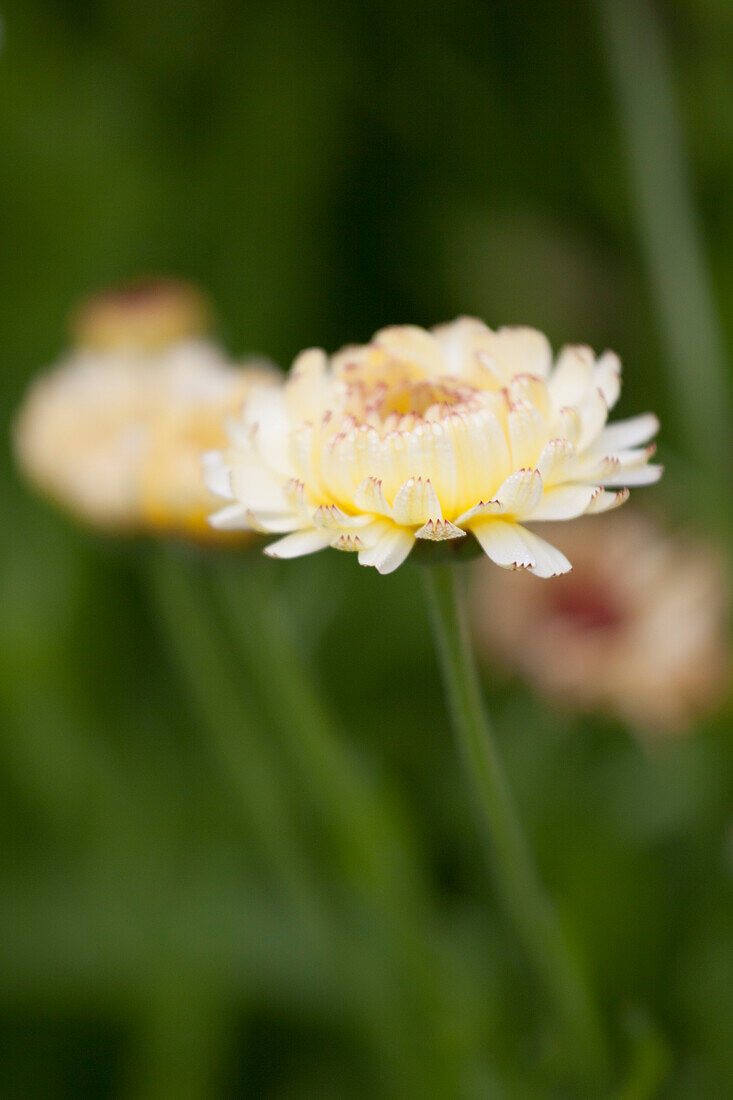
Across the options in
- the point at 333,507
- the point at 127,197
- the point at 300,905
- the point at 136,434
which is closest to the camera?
the point at 333,507

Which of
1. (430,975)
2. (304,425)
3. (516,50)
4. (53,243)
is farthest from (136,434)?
(516,50)

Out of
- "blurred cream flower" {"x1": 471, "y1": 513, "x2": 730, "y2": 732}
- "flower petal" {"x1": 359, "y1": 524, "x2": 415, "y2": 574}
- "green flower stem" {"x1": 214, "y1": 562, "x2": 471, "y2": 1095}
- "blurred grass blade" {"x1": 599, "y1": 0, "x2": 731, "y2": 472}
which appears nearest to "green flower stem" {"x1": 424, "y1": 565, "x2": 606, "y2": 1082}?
"flower petal" {"x1": 359, "y1": 524, "x2": 415, "y2": 574}

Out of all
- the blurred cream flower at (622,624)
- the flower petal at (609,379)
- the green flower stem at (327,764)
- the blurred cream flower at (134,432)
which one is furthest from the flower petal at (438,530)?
the blurred cream flower at (622,624)

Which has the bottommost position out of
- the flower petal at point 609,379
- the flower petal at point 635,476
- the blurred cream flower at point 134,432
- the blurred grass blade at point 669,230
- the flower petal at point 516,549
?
the flower petal at point 516,549

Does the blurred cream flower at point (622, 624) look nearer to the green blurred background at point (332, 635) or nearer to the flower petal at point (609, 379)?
the green blurred background at point (332, 635)

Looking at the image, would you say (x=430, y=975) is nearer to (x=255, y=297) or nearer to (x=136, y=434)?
(x=136, y=434)

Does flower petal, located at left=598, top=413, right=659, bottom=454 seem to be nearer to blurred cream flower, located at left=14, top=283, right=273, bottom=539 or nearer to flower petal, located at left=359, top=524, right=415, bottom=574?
flower petal, located at left=359, top=524, right=415, bottom=574
